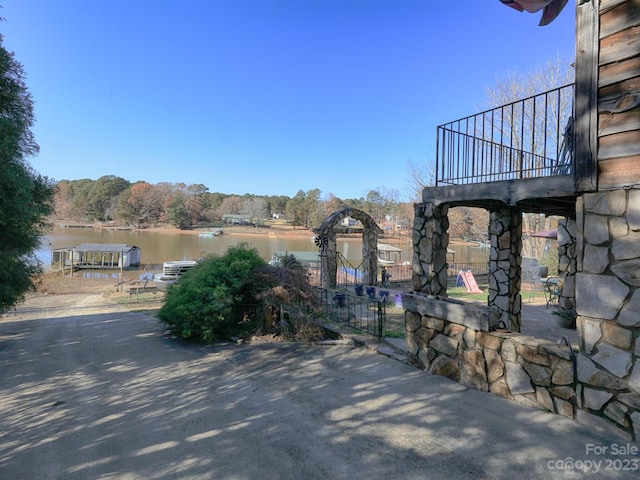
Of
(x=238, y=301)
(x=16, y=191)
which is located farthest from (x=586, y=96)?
(x=16, y=191)

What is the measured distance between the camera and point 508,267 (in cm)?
591

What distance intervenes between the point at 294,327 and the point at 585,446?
4.55m

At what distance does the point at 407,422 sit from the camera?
10.1 feet

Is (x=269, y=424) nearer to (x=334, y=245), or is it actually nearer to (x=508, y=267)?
(x=508, y=267)

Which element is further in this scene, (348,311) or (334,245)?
(334,245)

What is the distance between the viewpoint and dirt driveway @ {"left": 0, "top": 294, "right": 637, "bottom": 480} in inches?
97.2

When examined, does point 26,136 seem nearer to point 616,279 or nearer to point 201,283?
point 201,283

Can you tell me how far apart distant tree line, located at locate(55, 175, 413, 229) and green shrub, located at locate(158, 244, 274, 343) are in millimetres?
49188

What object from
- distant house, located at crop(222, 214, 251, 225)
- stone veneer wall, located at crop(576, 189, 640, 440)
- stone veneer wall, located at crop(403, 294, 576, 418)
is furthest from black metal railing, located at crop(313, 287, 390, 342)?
distant house, located at crop(222, 214, 251, 225)

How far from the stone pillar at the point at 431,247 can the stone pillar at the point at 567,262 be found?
13.3 feet

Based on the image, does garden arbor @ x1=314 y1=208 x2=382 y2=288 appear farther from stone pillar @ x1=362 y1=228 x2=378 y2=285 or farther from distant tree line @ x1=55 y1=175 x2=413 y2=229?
distant tree line @ x1=55 y1=175 x2=413 y2=229

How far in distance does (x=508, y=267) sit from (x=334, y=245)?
7.34 m

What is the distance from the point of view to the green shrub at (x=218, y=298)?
612cm

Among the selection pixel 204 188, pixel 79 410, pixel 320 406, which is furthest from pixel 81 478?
pixel 204 188
